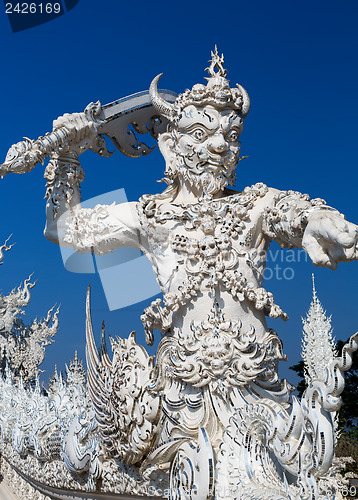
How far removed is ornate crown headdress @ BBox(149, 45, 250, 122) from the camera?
2777 mm

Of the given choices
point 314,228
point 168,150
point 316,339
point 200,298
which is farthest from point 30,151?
point 316,339

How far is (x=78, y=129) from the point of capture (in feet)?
10.1

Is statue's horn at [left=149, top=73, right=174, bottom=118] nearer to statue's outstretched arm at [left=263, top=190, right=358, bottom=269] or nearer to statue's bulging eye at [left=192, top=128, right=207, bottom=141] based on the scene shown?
statue's bulging eye at [left=192, top=128, right=207, bottom=141]

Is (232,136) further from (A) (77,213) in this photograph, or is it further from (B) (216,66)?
(A) (77,213)

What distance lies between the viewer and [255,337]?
2.48m

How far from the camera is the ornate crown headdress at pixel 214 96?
2777 millimetres

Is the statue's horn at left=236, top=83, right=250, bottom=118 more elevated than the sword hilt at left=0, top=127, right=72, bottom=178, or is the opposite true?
the statue's horn at left=236, top=83, right=250, bottom=118

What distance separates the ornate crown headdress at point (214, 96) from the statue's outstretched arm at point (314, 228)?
576mm

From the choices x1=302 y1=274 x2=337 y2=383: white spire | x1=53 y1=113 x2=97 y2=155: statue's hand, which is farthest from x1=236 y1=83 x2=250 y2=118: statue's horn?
x1=302 y1=274 x2=337 y2=383: white spire

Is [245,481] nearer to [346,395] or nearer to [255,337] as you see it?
[255,337]

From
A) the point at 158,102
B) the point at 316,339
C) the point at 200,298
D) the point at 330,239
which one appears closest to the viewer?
the point at 330,239

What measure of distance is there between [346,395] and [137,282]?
21.6 ft

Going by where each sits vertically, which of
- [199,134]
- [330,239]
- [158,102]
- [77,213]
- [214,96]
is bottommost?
[330,239]

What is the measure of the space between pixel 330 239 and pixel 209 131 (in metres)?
1.01
